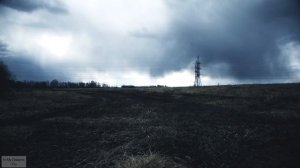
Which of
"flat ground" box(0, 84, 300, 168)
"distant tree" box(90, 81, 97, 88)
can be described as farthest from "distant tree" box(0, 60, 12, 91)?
"distant tree" box(90, 81, 97, 88)

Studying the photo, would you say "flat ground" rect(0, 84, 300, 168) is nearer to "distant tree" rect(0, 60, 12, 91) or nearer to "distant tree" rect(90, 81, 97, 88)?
"distant tree" rect(0, 60, 12, 91)

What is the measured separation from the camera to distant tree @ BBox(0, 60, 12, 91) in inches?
2147

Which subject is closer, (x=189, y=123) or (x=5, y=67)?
(x=189, y=123)

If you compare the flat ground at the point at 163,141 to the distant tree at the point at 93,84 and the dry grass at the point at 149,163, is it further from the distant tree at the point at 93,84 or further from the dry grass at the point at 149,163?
the distant tree at the point at 93,84

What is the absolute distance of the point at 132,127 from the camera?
59.6ft

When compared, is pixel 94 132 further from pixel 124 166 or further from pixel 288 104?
pixel 288 104

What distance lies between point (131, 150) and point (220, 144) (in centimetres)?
444

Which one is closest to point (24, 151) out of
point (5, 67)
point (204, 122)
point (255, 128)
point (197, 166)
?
point (197, 166)

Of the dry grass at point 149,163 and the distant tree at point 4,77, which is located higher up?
the distant tree at point 4,77

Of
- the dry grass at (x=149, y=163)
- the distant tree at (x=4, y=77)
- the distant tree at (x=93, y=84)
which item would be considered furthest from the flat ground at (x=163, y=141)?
the distant tree at (x=93, y=84)

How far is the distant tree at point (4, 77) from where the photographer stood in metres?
54.5

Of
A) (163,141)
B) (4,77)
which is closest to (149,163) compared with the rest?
(163,141)

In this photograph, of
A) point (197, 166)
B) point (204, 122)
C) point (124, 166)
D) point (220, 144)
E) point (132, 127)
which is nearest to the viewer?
point (124, 166)

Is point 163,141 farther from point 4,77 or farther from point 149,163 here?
point 4,77
